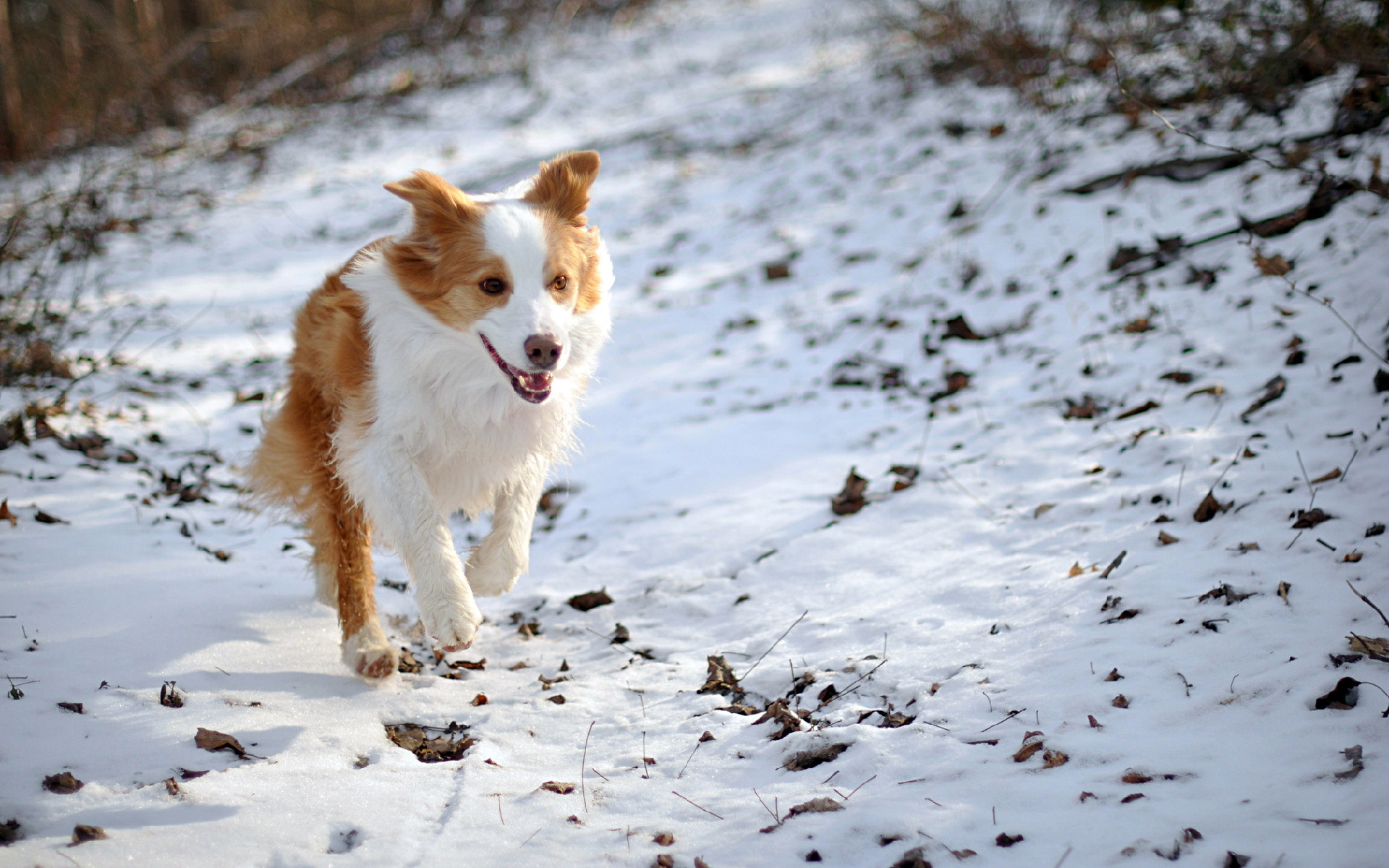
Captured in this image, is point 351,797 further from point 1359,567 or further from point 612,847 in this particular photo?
point 1359,567

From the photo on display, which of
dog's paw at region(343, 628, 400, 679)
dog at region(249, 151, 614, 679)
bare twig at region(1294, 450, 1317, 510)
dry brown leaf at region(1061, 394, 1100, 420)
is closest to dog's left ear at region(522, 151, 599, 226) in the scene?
dog at region(249, 151, 614, 679)

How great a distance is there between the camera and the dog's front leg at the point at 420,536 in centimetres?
302

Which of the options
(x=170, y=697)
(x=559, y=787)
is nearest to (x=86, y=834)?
(x=170, y=697)

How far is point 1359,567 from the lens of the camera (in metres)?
2.86

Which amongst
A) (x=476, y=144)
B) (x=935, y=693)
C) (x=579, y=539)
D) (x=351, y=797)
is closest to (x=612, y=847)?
(x=351, y=797)

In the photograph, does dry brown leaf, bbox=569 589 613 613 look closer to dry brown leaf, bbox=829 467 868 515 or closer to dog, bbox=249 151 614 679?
dog, bbox=249 151 614 679

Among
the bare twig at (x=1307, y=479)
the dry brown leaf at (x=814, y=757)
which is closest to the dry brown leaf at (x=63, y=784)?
the dry brown leaf at (x=814, y=757)

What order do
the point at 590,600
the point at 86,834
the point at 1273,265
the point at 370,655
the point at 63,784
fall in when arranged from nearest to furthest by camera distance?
the point at 86,834 < the point at 63,784 < the point at 370,655 < the point at 590,600 < the point at 1273,265

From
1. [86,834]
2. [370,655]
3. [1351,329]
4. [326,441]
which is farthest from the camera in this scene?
[1351,329]

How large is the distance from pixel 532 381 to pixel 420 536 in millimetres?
727

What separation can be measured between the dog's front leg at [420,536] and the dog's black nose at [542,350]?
72cm

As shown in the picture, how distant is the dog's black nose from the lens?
2.93 meters

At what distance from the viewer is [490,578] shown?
136 inches

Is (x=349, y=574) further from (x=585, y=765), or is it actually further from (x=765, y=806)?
(x=765, y=806)
